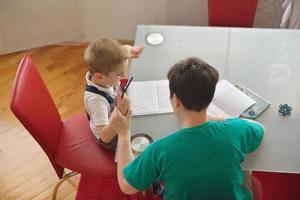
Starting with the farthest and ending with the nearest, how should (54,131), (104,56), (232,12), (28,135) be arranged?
(28,135) < (232,12) < (54,131) < (104,56)

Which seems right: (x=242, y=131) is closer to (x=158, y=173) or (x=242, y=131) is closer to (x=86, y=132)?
(x=158, y=173)

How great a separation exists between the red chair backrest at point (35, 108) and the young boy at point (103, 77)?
7.7 inches

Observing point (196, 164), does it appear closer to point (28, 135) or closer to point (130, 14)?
point (28, 135)

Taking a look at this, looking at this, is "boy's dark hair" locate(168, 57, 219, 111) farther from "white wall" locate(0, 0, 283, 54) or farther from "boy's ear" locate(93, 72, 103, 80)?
"white wall" locate(0, 0, 283, 54)

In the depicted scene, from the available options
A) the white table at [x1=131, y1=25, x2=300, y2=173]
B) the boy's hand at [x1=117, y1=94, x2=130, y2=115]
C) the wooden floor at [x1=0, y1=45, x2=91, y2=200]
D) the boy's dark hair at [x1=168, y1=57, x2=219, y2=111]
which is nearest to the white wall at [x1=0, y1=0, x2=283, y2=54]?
the wooden floor at [x1=0, y1=45, x2=91, y2=200]

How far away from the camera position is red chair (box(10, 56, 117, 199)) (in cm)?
150

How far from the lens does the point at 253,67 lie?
1.71 meters

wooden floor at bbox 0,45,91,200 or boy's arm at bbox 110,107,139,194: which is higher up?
boy's arm at bbox 110,107,139,194

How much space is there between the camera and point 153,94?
1.64m

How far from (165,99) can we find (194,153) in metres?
0.49

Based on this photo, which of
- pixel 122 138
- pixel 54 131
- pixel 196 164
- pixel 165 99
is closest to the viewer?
pixel 196 164

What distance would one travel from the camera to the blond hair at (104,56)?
1517 millimetres

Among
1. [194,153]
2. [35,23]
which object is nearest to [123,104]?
[194,153]

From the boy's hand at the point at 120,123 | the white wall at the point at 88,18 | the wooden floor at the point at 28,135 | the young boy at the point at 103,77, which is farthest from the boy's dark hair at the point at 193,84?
the white wall at the point at 88,18
